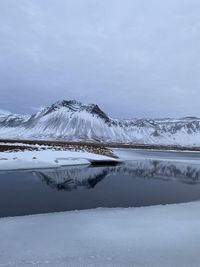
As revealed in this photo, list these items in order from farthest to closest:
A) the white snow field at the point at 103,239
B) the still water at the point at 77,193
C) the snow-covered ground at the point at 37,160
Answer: the snow-covered ground at the point at 37,160
the still water at the point at 77,193
the white snow field at the point at 103,239

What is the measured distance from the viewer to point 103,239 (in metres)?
9.97

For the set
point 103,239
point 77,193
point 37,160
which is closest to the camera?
point 103,239

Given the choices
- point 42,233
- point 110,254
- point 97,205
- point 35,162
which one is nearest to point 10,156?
point 35,162

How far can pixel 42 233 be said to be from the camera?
10578 millimetres

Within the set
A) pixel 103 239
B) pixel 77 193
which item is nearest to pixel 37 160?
pixel 77 193

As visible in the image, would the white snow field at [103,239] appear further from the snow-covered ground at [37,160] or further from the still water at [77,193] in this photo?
the snow-covered ground at [37,160]

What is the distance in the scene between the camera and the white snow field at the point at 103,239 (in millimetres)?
8211

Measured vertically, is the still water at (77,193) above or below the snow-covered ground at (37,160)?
below

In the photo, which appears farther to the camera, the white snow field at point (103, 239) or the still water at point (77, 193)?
the still water at point (77, 193)

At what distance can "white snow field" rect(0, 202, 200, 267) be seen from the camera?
8211 millimetres

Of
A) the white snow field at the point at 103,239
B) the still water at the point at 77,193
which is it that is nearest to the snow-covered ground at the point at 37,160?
the still water at the point at 77,193

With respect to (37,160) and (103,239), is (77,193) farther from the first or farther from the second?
(37,160)

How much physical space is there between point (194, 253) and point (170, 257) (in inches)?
31.3

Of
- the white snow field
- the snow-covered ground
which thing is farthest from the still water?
the snow-covered ground
